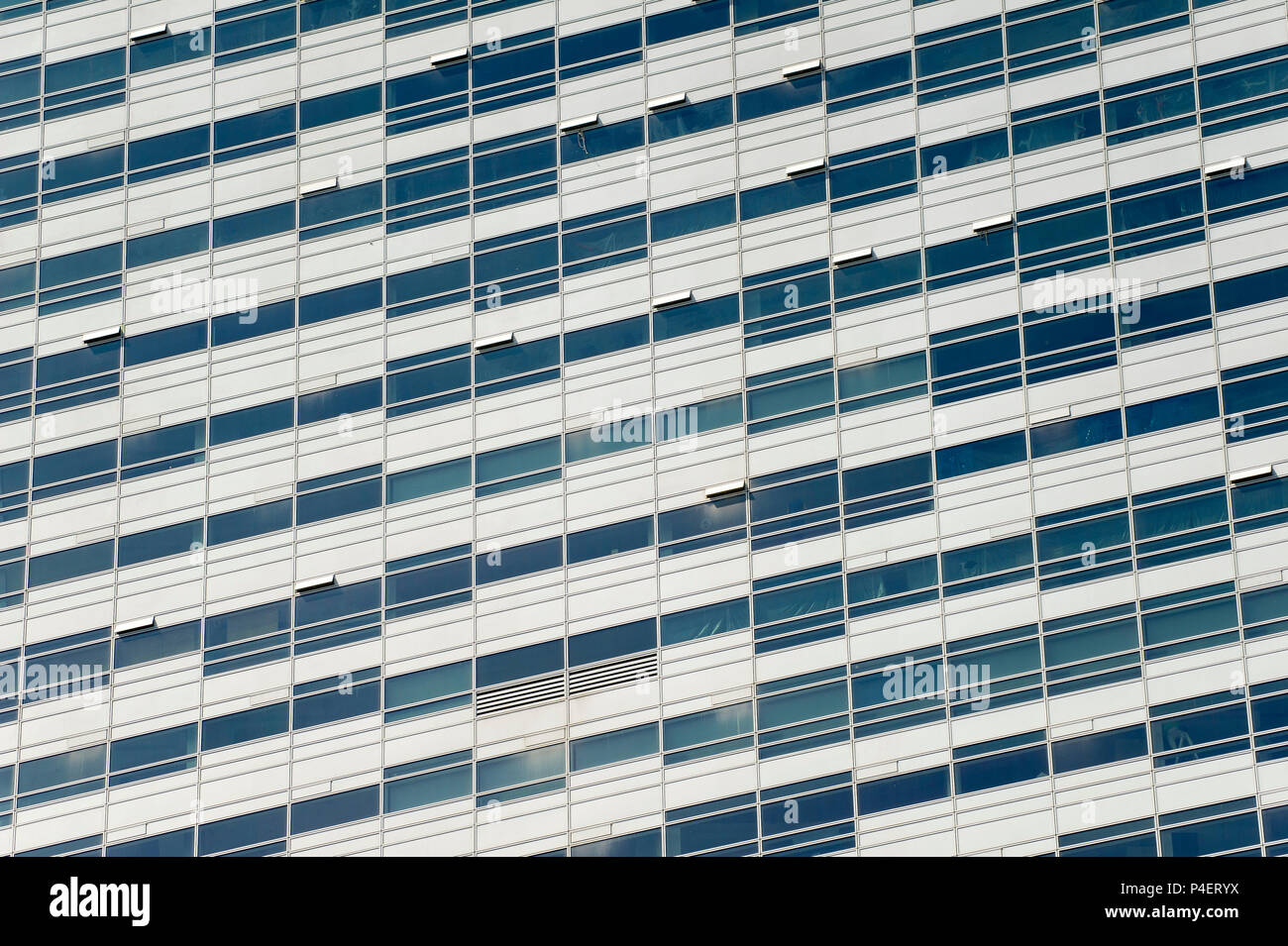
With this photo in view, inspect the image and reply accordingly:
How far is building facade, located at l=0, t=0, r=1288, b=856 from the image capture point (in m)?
65.2

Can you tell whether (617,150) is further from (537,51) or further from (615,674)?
(615,674)

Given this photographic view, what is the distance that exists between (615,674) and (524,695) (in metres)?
2.72

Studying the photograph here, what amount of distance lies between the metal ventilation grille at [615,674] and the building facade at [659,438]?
0.46 ft

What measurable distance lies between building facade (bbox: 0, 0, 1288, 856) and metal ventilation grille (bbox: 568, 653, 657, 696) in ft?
0.46

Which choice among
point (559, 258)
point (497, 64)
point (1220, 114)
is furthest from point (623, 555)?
point (1220, 114)

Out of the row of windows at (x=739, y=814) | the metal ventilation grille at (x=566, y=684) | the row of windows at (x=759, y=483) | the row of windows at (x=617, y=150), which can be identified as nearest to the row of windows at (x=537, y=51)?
the row of windows at (x=617, y=150)

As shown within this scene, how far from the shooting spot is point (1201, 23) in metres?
69.6

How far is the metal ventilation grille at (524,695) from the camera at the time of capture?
222 ft

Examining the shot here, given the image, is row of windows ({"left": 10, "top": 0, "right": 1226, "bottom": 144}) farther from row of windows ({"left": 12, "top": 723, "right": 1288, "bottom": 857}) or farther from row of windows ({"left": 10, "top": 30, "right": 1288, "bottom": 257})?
row of windows ({"left": 12, "top": 723, "right": 1288, "bottom": 857})

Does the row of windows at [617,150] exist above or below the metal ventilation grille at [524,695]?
above

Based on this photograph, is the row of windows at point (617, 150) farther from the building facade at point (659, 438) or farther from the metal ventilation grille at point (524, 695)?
the metal ventilation grille at point (524, 695)

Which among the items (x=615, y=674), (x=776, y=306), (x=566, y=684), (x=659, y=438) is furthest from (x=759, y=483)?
(x=566, y=684)

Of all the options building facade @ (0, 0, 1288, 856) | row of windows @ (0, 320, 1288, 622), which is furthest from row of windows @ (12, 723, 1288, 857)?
row of windows @ (0, 320, 1288, 622)

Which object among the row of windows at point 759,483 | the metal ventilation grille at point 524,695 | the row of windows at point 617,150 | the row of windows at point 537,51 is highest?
the row of windows at point 537,51
